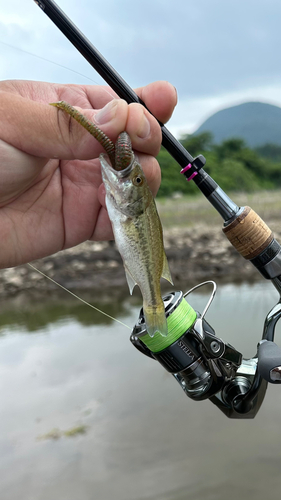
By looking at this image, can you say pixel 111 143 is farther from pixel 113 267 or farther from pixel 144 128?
pixel 113 267

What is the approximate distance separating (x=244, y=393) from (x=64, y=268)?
4.34m

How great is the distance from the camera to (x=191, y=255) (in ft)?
18.8

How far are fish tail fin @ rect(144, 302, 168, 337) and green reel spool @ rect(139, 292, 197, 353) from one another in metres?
0.09

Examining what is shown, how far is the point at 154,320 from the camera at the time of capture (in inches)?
37.8

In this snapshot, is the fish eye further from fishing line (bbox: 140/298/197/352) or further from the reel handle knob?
the reel handle knob

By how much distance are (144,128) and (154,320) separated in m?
0.41

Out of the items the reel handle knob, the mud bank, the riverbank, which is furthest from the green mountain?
the reel handle knob

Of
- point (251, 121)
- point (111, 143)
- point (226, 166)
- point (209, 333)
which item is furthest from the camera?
point (251, 121)

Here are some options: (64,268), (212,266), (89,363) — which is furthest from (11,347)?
(212,266)

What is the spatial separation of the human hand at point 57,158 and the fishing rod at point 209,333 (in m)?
0.12

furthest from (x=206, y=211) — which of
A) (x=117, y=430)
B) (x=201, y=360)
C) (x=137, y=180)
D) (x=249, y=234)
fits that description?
(x=137, y=180)

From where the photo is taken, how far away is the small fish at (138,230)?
89 cm

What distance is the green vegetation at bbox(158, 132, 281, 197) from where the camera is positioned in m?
15.8

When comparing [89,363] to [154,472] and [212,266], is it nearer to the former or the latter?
[154,472]
